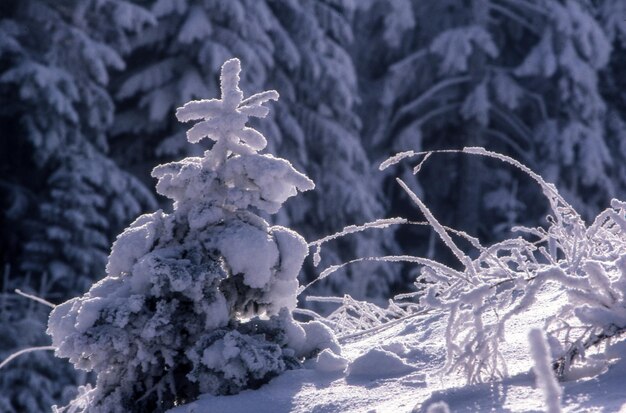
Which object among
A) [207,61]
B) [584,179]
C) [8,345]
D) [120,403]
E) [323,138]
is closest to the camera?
[120,403]

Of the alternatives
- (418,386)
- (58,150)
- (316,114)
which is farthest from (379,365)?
(316,114)

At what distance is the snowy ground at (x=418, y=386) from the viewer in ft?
7.35

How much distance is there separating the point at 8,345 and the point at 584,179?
10179 mm

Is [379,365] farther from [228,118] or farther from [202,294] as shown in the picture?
[228,118]

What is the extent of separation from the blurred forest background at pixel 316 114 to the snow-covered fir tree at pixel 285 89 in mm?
29

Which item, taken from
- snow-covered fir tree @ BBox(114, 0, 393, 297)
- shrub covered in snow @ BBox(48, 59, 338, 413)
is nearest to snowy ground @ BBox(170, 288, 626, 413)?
shrub covered in snow @ BBox(48, 59, 338, 413)

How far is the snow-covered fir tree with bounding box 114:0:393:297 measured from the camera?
1366cm

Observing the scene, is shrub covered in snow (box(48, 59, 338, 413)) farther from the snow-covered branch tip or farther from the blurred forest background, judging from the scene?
the blurred forest background

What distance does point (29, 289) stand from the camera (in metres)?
11.3

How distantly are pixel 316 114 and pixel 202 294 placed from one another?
40.2ft

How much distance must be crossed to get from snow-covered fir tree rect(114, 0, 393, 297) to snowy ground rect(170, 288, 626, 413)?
10.7 meters

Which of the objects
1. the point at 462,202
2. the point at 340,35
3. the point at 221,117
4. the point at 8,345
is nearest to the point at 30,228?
the point at 8,345

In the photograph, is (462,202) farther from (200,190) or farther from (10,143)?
(200,190)

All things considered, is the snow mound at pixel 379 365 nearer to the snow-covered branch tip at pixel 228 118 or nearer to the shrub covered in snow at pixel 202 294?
the shrub covered in snow at pixel 202 294
